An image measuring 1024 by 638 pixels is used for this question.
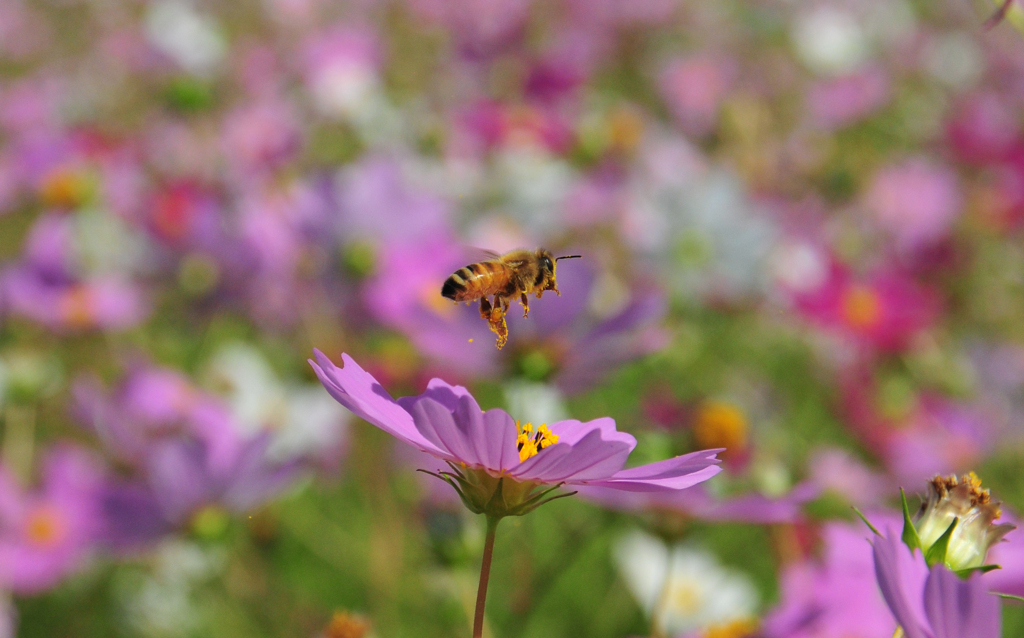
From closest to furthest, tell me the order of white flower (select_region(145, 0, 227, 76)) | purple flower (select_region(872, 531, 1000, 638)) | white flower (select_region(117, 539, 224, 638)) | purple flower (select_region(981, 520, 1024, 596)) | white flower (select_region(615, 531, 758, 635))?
Result: purple flower (select_region(872, 531, 1000, 638)) < purple flower (select_region(981, 520, 1024, 596)) < white flower (select_region(615, 531, 758, 635)) < white flower (select_region(117, 539, 224, 638)) < white flower (select_region(145, 0, 227, 76))

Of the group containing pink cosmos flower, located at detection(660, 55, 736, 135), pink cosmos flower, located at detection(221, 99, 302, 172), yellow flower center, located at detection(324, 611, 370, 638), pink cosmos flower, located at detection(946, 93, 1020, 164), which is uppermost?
pink cosmos flower, located at detection(660, 55, 736, 135)

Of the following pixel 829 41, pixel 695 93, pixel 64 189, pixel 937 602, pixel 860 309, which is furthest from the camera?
pixel 829 41

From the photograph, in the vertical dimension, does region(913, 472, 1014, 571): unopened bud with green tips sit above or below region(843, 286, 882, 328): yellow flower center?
below

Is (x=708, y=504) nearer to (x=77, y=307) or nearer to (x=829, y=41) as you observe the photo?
(x=77, y=307)

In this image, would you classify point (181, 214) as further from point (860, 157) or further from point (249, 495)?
point (860, 157)

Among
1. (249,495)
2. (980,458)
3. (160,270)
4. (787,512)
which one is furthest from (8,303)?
(980,458)

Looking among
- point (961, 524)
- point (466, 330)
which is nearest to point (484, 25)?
point (466, 330)

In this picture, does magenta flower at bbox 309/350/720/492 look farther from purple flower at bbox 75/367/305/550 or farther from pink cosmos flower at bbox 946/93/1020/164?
pink cosmos flower at bbox 946/93/1020/164

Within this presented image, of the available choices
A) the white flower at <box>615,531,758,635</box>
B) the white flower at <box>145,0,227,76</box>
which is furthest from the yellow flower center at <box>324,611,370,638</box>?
the white flower at <box>145,0,227,76</box>
